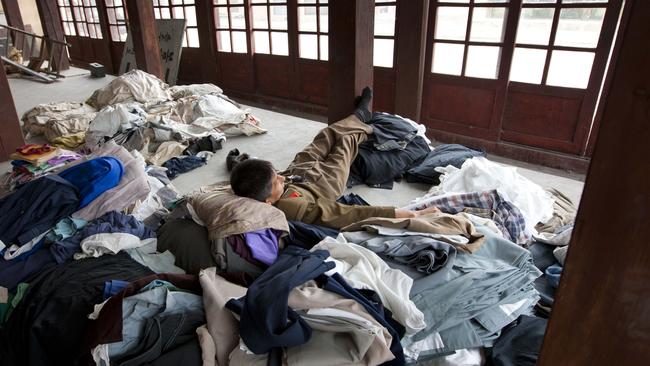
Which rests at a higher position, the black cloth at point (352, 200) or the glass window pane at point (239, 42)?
the glass window pane at point (239, 42)

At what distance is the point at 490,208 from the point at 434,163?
628mm

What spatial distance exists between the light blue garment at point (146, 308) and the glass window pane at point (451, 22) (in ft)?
13.4

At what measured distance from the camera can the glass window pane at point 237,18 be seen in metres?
6.30

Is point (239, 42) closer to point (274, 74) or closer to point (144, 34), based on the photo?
point (274, 74)

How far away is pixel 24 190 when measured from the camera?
71.3 inches

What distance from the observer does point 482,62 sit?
4336 millimetres

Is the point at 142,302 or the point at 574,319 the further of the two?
the point at 142,302

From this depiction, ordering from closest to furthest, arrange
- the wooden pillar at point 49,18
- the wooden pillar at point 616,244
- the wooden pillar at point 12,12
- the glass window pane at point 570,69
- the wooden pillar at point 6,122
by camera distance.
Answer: the wooden pillar at point 616,244 < the wooden pillar at point 6,122 < the glass window pane at point 570,69 < the wooden pillar at point 12,12 < the wooden pillar at point 49,18

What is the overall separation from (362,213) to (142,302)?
891 mm

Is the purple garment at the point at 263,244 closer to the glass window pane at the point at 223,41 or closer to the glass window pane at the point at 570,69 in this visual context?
the glass window pane at the point at 570,69

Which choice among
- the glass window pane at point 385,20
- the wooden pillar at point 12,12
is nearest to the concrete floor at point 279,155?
the glass window pane at point 385,20

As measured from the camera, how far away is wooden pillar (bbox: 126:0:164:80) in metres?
4.11

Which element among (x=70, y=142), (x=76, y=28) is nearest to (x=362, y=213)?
(x=70, y=142)

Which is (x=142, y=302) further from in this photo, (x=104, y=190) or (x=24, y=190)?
(x=24, y=190)
